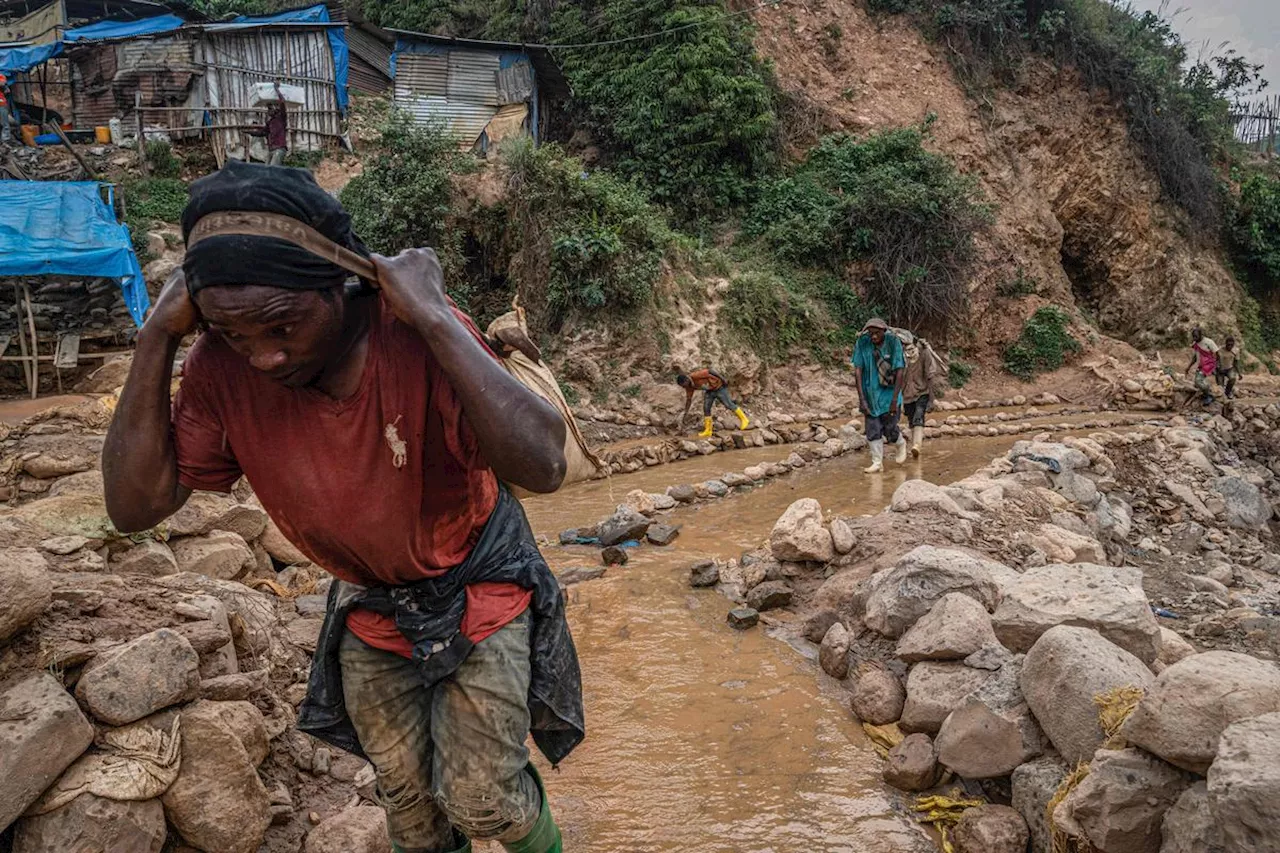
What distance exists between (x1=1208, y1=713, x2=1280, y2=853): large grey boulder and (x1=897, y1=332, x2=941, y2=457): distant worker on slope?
23.8 feet

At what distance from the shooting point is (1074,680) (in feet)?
8.67

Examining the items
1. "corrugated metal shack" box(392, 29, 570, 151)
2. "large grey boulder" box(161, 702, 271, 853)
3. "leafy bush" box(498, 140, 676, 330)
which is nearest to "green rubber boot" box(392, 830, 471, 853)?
"large grey boulder" box(161, 702, 271, 853)

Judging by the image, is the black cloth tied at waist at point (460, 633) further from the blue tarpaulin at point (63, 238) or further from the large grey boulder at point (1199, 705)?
the blue tarpaulin at point (63, 238)

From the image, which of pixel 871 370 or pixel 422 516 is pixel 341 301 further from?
pixel 871 370

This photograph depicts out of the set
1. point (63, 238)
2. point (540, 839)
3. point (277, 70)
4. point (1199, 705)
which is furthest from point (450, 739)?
point (277, 70)

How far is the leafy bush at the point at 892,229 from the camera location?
16484 mm

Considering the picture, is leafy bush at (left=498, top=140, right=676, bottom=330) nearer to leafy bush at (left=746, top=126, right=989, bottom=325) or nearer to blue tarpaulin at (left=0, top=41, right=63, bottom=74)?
leafy bush at (left=746, top=126, right=989, bottom=325)

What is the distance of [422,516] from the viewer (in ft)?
5.21

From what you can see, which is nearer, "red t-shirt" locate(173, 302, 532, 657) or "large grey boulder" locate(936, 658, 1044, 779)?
"red t-shirt" locate(173, 302, 532, 657)

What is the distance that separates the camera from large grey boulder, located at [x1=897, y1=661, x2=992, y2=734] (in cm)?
313

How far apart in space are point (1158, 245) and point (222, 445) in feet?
81.0

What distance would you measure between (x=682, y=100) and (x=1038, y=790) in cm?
1552

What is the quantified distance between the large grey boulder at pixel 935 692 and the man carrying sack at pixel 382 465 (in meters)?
1.93

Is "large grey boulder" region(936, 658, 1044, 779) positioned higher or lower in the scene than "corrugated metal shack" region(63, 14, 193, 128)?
lower
